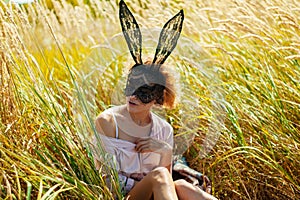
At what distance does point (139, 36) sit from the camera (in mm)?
3135

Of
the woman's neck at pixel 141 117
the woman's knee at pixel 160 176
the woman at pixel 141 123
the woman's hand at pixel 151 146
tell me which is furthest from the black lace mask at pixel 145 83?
the woman's knee at pixel 160 176

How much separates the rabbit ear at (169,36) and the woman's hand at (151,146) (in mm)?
432

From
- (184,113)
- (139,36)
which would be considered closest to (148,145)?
(184,113)

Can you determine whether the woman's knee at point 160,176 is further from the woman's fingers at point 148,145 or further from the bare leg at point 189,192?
the woman's fingers at point 148,145

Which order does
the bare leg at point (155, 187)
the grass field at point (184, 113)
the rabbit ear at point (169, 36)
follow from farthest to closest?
the rabbit ear at point (169, 36), the bare leg at point (155, 187), the grass field at point (184, 113)

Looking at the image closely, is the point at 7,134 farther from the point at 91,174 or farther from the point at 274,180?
the point at 274,180

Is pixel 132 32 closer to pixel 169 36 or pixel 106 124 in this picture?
pixel 169 36

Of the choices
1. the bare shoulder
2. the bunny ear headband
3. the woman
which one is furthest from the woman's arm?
the bunny ear headband

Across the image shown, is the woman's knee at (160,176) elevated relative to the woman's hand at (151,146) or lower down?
lower down

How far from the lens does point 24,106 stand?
283 cm

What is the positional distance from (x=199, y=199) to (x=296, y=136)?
0.63 m

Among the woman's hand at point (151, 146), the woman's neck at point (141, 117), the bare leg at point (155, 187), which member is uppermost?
the woman's neck at point (141, 117)

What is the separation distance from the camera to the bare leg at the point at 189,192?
291 centimetres

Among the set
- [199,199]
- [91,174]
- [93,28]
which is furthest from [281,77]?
[93,28]
